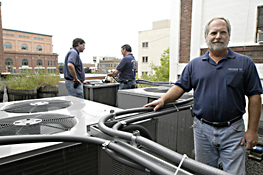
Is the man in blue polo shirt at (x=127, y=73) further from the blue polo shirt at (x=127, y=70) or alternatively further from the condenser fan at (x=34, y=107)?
the condenser fan at (x=34, y=107)

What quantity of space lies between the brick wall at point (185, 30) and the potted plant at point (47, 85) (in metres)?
5.35

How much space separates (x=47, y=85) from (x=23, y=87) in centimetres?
66

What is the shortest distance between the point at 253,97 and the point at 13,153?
1789 millimetres

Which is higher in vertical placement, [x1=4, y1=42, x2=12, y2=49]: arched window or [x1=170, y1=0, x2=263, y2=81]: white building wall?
[x1=4, y1=42, x2=12, y2=49]: arched window

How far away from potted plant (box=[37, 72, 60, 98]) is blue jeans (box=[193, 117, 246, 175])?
176 inches

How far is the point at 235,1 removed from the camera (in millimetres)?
6477

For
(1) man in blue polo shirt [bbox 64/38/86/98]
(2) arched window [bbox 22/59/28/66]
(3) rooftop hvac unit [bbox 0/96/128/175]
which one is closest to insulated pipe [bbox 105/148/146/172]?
(3) rooftop hvac unit [bbox 0/96/128/175]

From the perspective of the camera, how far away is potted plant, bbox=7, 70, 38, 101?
4.73 m

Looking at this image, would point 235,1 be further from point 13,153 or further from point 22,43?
point 22,43

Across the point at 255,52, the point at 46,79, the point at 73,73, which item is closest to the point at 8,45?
the point at 46,79

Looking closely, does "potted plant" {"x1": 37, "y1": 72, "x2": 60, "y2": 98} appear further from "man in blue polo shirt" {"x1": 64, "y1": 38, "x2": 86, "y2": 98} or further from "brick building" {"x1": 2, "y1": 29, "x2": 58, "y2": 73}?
"brick building" {"x1": 2, "y1": 29, "x2": 58, "y2": 73}

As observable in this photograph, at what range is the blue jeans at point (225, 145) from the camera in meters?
1.54

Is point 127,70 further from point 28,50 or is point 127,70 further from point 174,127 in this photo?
point 28,50

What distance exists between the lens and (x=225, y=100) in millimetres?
1562
